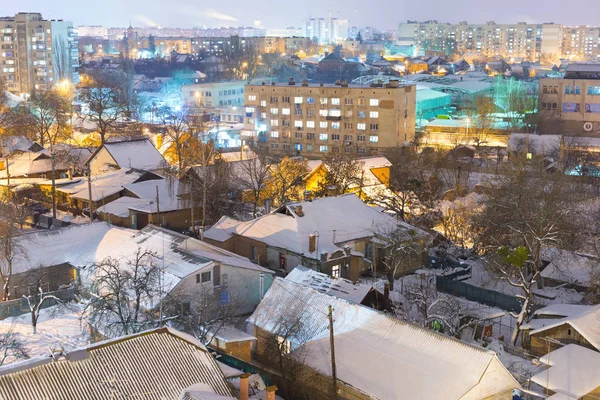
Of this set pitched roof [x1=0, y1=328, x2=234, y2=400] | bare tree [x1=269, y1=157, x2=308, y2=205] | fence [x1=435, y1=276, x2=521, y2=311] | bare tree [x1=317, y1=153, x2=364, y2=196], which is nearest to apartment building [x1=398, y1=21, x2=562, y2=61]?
bare tree [x1=317, y1=153, x2=364, y2=196]

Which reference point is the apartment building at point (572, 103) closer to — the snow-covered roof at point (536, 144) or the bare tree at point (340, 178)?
the snow-covered roof at point (536, 144)

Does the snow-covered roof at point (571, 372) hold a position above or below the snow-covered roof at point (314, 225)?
below

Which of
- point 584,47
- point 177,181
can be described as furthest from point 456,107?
point 584,47

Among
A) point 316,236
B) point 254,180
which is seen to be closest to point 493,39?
point 254,180

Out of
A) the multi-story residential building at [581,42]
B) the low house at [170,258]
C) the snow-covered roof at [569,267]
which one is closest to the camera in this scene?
the low house at [170,258]

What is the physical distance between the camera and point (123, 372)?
464 inches

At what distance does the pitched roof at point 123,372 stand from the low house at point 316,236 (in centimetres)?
1102

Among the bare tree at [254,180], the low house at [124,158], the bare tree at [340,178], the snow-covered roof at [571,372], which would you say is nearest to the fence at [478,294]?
the snow-covered roof at [571,372]

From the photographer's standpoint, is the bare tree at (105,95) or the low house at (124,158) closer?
the low house at (124,158)

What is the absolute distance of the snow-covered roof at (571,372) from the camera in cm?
1568

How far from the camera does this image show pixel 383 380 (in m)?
14.4

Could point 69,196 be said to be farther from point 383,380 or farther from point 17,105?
point 17,105

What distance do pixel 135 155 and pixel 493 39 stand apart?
133883 mm

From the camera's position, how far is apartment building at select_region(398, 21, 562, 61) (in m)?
151
